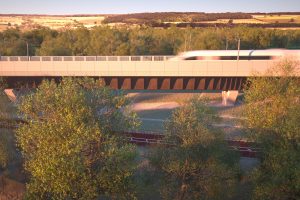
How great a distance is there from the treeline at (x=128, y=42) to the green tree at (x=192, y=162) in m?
58.0

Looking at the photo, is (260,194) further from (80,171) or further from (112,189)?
(80,171)

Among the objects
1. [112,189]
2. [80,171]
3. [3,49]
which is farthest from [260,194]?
[3,49]

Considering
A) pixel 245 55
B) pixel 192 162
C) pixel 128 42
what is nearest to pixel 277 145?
pixel 192 162

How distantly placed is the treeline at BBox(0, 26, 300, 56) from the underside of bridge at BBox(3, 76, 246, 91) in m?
29.0

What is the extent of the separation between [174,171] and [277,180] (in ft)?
19.2

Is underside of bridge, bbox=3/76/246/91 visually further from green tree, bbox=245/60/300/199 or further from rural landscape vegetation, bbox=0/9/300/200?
green tree, bbox=245/60/300/199

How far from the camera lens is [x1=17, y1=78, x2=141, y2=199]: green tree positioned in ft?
55.9

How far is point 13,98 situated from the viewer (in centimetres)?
4700

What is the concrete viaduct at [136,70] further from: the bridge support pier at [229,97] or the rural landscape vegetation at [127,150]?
the rural landscape vegetation at [127,150]

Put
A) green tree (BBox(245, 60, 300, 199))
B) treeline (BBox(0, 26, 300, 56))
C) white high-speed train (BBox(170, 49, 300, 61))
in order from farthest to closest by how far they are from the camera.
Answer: treeline (BBox(0, 26, 300, 56)) < white high-speed train (BBox(170, 49, 300, 61)) < green tree (BBox(245, 60, 300, 199))

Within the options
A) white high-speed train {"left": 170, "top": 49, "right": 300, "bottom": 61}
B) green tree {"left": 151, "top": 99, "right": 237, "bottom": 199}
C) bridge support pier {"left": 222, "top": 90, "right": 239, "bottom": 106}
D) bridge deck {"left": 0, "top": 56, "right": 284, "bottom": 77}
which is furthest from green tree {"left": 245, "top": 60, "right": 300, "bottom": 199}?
bridge support pier {"left": 222, "top": 90, "right": 239, "bottom": 106}

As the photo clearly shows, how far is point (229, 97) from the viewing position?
48.8 meters

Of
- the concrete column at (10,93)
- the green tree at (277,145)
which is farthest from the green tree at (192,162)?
the concrete column at (10,93)

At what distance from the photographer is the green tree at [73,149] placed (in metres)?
17.0
